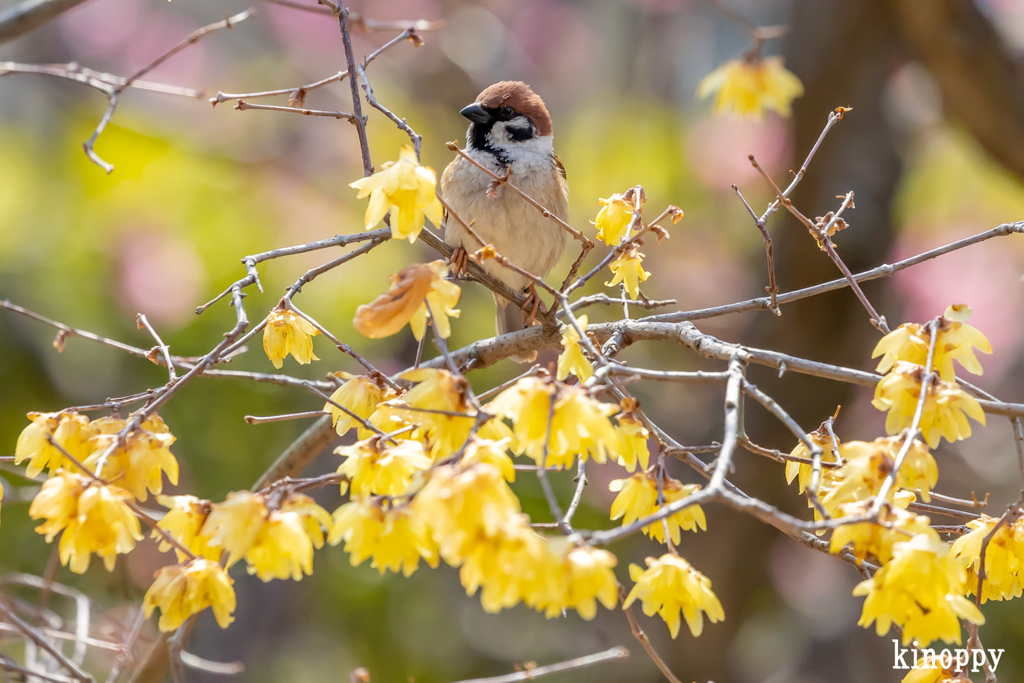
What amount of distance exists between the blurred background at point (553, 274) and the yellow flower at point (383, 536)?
9.72 feet

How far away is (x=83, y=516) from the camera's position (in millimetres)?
960

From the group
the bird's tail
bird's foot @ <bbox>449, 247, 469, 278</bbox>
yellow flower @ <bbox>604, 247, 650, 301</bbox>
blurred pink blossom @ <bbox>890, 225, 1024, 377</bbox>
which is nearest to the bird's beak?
the bird's tail

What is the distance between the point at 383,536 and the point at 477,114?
1.84 metres

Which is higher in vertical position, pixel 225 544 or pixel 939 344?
pixel 939 344

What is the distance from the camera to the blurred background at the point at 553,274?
372 cm

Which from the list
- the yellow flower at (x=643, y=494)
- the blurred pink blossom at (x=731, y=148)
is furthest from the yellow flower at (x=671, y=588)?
the blurred pink blossom at (x=731, y=148)

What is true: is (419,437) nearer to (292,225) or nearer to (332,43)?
(292,225)

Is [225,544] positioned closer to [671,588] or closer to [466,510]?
[466,510]

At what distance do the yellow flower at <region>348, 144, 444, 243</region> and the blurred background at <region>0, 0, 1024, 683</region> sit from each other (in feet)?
9.41

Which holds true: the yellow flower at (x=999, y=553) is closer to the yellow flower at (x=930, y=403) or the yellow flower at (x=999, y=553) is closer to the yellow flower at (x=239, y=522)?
the yellow flower at (x=930, y=403)

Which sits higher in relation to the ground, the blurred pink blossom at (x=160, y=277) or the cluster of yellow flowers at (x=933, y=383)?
the cluster of yellow flowers at (x=933, y=383)

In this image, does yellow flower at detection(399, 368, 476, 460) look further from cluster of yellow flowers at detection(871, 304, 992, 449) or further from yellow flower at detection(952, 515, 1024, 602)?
yellow flower at detection(952, 515, 1024, 602)

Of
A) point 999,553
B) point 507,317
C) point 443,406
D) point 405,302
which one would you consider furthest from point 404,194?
point 507,317

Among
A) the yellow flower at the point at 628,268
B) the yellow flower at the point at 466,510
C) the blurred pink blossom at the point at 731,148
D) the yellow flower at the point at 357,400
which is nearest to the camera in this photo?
the yellow flower at the point at 466,510
